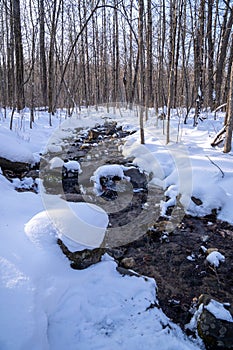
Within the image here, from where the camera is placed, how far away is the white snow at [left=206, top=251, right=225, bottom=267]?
308 cm

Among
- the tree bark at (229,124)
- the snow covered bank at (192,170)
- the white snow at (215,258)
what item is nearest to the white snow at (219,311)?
the white snow at (215,258)

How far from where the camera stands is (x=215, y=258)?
3.12 meters

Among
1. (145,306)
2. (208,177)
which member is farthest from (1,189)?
(208,177)

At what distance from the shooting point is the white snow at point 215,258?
3.08 meters

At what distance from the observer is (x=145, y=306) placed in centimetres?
234

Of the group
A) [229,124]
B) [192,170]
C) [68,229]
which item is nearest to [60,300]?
[68,229]

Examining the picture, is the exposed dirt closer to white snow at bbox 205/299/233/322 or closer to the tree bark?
white snow at bbox 205/299/233/322

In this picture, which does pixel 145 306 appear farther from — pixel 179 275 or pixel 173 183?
pixel 173 183

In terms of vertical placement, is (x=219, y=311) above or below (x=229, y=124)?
below

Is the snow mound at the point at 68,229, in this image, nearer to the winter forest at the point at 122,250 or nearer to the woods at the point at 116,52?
the winter forest at the point at 122,250

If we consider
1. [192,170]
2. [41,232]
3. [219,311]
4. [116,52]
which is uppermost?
[116,52]

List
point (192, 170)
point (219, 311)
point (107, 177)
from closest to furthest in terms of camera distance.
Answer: point (219, 311)
point (192, 170)
point (107, 177)

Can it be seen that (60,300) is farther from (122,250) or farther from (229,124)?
(229,124)

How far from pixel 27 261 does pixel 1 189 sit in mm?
1765
